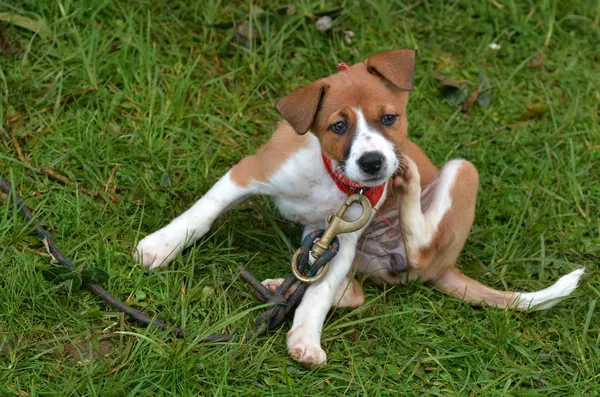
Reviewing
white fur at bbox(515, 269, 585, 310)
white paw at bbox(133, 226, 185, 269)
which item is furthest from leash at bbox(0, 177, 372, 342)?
white fur at bbox(515, 269, 585, 310)

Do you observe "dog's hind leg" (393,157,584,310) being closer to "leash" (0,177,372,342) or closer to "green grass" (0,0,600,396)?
"green grass" (0,0,600,396)

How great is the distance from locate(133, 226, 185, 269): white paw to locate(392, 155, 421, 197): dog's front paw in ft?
4.09

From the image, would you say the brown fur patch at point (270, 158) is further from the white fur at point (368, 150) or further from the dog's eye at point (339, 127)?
the white fur at point (368, 150)

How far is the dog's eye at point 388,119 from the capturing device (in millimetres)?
4207

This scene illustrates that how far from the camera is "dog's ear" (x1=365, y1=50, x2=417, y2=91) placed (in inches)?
164

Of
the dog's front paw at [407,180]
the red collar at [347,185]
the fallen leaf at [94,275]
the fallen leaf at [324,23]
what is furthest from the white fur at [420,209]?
the fallen leaf at [324,23]

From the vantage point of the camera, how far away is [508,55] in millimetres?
6676

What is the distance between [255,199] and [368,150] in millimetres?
1423

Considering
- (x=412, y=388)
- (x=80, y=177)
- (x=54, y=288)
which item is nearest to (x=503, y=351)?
(x=412, y=388)

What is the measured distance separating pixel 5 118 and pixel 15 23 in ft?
2.89

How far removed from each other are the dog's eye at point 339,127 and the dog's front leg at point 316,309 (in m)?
0.73

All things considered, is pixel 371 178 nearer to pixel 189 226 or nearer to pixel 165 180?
pixel 189 226

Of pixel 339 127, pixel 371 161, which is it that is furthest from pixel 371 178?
pixel 339 127

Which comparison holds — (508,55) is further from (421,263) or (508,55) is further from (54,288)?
(54,288)
